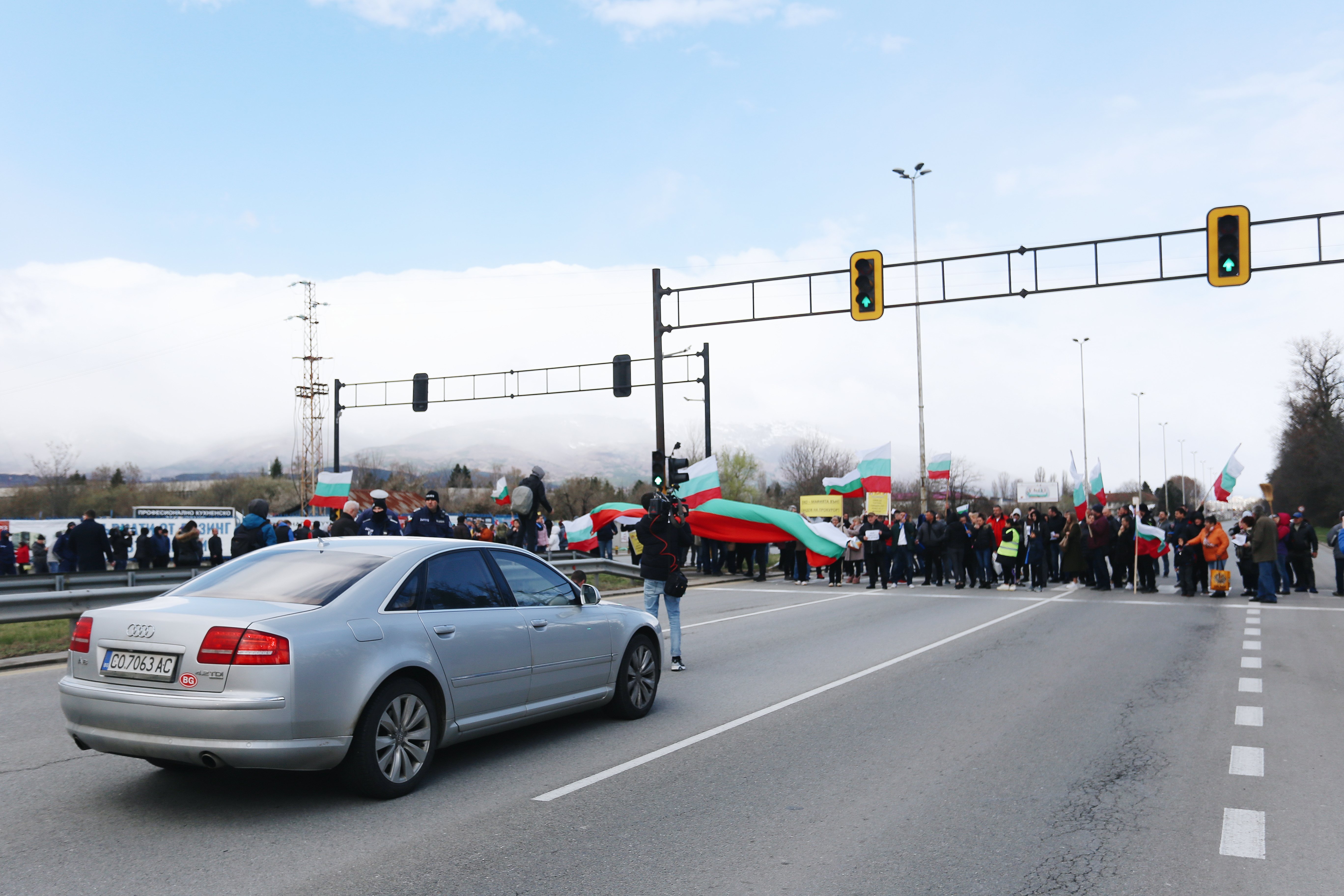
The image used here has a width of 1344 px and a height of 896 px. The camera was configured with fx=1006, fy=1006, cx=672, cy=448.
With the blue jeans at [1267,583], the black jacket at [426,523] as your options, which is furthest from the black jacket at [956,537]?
the black jacket at [426,523]

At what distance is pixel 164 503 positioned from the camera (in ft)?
250

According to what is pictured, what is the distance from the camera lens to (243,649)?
5.17m

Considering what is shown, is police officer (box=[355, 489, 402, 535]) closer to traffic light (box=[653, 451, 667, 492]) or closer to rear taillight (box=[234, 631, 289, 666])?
traffic light (box=[653, 451, 667, 492])

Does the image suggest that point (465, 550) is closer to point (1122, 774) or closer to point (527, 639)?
point (527, 639)

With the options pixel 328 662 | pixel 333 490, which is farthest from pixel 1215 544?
pixel 333 490

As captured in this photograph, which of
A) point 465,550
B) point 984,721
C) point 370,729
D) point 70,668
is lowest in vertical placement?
point 984,721

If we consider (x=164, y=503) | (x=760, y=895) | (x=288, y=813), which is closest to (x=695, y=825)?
(x=760, y=895)

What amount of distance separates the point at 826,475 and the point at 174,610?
83766mm

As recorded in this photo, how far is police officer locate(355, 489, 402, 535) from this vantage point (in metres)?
14.5

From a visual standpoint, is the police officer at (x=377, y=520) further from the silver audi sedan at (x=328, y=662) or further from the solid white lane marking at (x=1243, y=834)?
the solid white lane marking at (x=1243, y=834)

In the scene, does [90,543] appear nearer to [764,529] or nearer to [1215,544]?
[764,529]

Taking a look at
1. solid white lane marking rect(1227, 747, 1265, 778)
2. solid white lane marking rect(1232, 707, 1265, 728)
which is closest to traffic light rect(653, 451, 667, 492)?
solid white lane marking rect(1232, 707, 1265, 728)

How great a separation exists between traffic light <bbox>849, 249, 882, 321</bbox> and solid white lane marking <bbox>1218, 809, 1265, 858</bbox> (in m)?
14.5

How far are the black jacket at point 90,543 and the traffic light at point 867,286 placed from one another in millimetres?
14444
